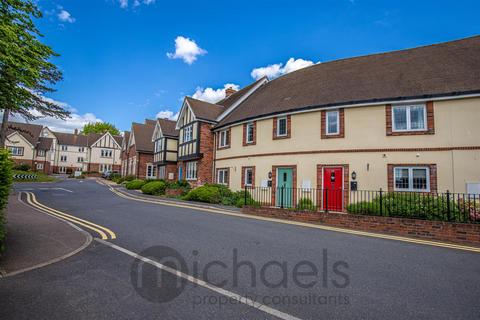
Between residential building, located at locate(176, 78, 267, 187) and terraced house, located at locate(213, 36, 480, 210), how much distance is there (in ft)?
11.3

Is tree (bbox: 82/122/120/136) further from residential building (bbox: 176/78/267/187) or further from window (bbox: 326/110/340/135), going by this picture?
window (bbox: 326/110/340/135)

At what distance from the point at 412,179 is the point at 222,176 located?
13527 mm

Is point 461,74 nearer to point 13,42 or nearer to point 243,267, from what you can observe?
point 243,267

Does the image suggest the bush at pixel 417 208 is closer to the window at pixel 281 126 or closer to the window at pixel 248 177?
the window at pixel 281 126

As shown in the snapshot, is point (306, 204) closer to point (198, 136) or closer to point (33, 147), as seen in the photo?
point (198, 136)

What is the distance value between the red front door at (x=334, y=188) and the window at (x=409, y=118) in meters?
3.70

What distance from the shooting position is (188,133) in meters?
25.4

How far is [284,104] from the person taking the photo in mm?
18578

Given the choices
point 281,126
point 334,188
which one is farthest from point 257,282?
point 281,126

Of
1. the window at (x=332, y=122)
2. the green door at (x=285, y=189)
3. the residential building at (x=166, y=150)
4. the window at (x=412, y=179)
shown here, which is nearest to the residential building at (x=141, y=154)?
the residential building at (x=166, y=150)

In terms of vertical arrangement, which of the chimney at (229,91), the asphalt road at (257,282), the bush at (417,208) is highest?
the chimney at (229,91)

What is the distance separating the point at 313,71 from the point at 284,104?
5611 mm

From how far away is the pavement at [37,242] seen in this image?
213 inches

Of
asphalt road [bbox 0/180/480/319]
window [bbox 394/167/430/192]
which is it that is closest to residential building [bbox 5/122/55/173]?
asphalt road [bbox 0/180/480/319]
